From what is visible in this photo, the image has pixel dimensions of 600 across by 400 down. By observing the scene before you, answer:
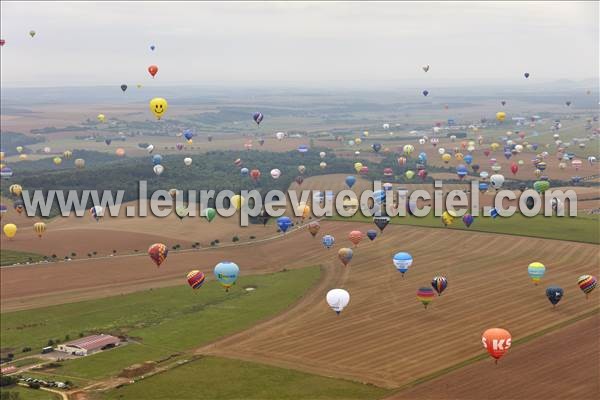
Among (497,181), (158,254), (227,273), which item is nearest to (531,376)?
(227,273)

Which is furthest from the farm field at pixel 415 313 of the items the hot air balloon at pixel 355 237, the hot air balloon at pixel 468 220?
the hot air balloon at pixel 468 220

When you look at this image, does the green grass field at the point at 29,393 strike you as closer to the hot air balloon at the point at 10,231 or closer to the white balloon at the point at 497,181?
the hot air balloon at the point at 10,231

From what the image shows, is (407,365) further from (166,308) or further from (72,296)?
(72,296)

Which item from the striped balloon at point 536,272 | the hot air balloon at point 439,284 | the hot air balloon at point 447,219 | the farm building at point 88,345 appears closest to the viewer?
the farm building at point 88,345

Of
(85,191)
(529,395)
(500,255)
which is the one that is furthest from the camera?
(85,191)

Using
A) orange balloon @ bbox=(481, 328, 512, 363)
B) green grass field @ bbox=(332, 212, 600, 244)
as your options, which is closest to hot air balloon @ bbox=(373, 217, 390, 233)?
green grass field @ bbox=(332, 212, 600, 244)

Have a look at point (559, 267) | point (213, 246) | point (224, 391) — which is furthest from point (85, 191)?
point (224, 391)

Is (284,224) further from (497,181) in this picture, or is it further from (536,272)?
(497,181)
